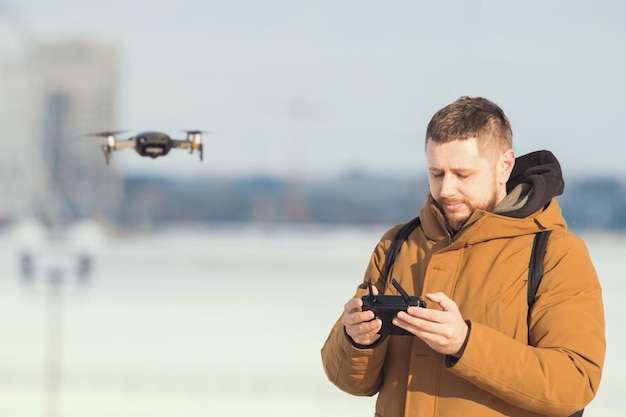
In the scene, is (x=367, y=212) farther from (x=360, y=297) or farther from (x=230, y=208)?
(x=360, y=297)

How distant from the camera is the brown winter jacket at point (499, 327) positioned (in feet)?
5.17

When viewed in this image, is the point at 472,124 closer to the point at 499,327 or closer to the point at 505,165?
the point at 505,165

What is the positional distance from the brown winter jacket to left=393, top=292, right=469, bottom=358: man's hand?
0.03 meters

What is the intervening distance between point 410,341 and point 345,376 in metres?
0.13

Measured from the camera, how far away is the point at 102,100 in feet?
200

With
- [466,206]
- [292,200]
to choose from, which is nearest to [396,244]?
[466,206]

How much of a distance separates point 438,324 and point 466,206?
0.25 meters

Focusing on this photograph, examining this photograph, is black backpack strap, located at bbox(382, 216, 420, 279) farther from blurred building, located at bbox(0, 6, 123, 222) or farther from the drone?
blurred building, located at bbox(0, 6, 123, 222)

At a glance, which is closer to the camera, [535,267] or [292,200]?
[535,267]

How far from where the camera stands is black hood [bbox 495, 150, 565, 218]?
1.69 m

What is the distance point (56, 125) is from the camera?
200 feet

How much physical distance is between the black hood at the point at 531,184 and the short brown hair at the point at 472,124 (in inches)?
3.6

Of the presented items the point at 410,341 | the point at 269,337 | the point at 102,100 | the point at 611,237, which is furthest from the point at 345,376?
the point at 102,100

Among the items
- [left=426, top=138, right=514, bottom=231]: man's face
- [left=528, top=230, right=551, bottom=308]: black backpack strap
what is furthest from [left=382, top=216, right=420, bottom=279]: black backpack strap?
[left=528, top=230, right=551, bottom=308]: black backpack strap
